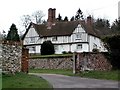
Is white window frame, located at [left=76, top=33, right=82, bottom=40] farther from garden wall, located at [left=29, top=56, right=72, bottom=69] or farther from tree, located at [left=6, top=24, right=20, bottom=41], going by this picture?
garden wall, located at [left=29, top=56, right=72, bottom=69]

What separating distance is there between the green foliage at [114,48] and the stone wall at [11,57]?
36.6 ft

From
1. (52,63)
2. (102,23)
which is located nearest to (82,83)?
(52,63)

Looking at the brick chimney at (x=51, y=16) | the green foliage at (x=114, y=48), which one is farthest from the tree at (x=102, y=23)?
the green foliage at (x=114, y=48)

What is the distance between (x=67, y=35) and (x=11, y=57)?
1856 inches

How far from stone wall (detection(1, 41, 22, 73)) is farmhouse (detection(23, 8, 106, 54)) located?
4432 centimetres

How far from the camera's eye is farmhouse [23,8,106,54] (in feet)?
229

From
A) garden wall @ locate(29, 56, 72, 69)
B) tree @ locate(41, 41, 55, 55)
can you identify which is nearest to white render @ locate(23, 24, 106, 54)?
tree @ locate(41, 41, 55, 55)

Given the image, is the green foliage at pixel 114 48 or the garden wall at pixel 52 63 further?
the garden wall at pixel 52 63

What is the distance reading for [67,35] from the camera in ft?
230

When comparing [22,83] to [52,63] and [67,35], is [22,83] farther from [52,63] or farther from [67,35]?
[67,35]

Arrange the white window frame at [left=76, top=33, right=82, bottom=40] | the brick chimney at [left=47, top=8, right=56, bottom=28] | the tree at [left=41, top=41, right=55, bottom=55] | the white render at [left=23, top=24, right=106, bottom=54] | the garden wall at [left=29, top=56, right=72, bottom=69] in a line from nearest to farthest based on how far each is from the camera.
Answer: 1. the garden wall at [left=29, top=56, right=72, bottom=69]
2. the tree at [left=41, top=41, right=55, bottom=55]
3. the brick chimney at [left=47, top=8, right=56, bottom=28]
4. the white window frame at [left=76, top=33, right=82, bottom=40]
5. the white render at [left=23, top=24, right=106, bottom=54]

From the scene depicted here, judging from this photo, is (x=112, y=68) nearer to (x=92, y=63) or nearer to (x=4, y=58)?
(x=92, y=63)

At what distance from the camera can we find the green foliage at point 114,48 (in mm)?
31531

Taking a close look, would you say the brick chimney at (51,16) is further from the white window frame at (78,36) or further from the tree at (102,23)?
the tree at (102,23)
